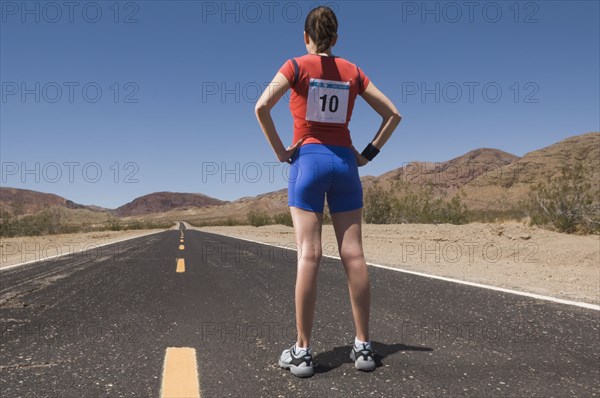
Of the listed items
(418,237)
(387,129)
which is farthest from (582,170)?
(387,129)

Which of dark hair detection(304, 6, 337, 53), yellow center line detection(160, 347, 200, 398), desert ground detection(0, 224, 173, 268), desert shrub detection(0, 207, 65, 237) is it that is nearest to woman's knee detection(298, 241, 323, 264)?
yellow center line detection(160, 347, 200, 398)

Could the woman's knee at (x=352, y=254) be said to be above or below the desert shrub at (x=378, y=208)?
below

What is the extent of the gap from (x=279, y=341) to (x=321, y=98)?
68.1 inches

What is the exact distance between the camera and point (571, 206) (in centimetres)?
1324

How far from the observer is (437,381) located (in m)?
2.25

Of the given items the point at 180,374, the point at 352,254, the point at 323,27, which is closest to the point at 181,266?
the point at 180,374

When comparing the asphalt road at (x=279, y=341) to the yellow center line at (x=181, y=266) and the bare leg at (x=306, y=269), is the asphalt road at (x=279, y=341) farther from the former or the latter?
the yellow center line at (x=181, y=266)

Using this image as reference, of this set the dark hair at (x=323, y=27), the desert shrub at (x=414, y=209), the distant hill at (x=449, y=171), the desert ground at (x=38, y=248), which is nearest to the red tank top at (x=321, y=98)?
the dark hair at (x=323, y=27)

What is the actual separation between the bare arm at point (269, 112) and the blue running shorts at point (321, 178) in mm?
77

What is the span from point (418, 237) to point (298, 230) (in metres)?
14.9

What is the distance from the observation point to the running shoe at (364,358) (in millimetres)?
2398

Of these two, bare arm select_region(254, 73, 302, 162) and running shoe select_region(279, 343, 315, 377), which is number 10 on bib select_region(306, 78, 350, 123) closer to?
bare arm select_region(254, 73, 302, 162)

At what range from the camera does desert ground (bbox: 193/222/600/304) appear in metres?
6.08

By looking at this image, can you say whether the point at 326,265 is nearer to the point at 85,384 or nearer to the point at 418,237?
the point at 85,384
